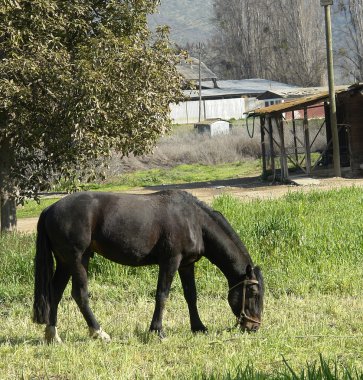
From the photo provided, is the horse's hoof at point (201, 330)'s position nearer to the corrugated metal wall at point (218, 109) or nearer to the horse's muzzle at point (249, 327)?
the horse's muzzle at point (249, 327)

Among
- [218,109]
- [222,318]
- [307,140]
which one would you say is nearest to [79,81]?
[222,318]

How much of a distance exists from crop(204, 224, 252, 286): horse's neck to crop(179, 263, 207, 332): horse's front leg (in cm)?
31

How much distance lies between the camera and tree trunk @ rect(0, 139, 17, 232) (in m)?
20.9

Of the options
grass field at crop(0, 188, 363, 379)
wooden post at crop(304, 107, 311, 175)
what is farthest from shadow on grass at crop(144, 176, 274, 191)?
grass field at crop(0, 188, 363, 379)

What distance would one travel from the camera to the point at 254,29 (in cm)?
11044

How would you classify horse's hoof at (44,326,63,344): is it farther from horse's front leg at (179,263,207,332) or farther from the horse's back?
horse's front leg at (179,263,207,332)

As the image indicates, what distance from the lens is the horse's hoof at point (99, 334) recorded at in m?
8.85

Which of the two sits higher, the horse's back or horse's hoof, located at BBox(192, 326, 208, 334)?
the horse's back

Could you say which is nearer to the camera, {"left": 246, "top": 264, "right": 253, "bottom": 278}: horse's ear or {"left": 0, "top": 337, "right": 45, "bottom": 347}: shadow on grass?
{"left": 0, "top": 337, "right": 45, "bottom": 347}: shadow on grass

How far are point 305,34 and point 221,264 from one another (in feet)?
289

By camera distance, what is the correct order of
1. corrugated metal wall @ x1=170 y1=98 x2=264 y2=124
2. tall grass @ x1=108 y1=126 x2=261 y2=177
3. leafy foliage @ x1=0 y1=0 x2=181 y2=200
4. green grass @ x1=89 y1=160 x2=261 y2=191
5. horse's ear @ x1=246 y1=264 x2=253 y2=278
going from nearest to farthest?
horse's ear @ x1=246 y1=264 x2=253 y2=278
leafy foliage @ x1=0 y1=0 x2=181 y2=200
green grass @ x1=89 y1=160 x2=261 y2=191
tall grass @ x1=108 y1=126 x2=261 y2=177
corrugated metal wall @ x1=170 y1=98 x2=264 y2=124

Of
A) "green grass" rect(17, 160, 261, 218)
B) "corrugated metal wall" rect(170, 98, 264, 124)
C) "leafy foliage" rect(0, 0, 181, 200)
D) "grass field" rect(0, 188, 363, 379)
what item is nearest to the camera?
"grass field" rect(0, 188, 363, 379)

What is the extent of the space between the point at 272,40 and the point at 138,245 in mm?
101048

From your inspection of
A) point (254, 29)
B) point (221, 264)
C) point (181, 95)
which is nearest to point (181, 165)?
point (181, 95)
